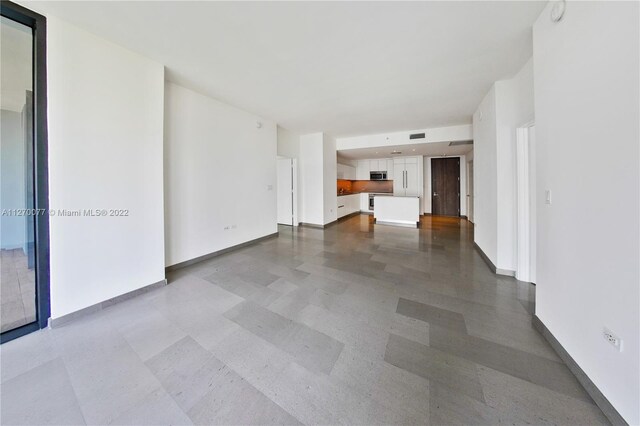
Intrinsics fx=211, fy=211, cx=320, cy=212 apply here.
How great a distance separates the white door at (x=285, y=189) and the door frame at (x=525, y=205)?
17.2 feet

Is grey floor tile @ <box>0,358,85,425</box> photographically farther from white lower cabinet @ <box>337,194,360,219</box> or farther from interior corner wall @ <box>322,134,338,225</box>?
white lower cabinet @ <box>337,194,360,219</box>

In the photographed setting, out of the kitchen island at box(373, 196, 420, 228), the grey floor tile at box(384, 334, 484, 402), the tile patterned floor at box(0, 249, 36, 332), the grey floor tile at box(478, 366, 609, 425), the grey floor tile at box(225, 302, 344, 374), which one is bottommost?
the grey floor tile at box(478, 366, 609, 425)

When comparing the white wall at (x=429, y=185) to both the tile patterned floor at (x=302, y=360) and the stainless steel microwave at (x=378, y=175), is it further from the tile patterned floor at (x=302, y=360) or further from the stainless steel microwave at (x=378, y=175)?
the tile patterned floor at (x=302, y=360)

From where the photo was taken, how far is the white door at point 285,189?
21.8 ft

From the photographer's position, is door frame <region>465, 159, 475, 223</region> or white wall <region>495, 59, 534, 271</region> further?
door frame <region>465, 159, 475, 223</region>

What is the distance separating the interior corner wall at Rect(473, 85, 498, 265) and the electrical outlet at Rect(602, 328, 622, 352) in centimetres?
209

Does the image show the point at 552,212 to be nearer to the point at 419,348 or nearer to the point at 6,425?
the point at 419,348

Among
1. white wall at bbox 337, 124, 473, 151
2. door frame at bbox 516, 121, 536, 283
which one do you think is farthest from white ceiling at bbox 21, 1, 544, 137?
white wall at bbox 337, 124, 473, 151

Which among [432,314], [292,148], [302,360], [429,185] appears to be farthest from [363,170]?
[302,360]

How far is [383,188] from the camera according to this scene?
9656mm

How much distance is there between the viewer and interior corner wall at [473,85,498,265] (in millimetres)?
3160

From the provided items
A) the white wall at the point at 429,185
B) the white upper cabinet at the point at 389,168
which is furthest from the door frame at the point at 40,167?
the white wall at the point at 429,185

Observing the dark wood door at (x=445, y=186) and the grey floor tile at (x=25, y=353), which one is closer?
the grey floor tile at (x=25, y=353)

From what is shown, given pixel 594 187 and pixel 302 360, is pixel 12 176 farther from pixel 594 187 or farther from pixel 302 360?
pixel 594 187
